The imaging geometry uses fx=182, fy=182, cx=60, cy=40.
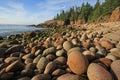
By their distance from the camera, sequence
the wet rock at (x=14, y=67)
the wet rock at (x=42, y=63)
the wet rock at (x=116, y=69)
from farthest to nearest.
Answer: the wet rock at (x=42, y=63) → the wet rock at (x=14, y=67) → the wet rock at (x=116, y=69)

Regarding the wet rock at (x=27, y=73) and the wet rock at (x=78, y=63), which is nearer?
the wet rock at (x=78, y=63)

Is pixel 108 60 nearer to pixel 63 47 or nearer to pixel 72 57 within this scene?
pixel 72 57

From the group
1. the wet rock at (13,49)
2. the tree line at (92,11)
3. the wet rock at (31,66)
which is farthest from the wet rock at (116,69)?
the tree line at (92,11)

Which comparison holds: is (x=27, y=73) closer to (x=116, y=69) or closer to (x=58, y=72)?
(x=58, y=72)

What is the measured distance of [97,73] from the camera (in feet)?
14.7

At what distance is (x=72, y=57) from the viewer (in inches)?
215

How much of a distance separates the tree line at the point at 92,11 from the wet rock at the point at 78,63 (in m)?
49.4

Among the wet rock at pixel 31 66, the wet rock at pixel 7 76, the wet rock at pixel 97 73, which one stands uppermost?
the wet rock at pixel 97 73

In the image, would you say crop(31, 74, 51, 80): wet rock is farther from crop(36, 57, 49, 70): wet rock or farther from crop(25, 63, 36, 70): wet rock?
crop(25, 63, 36, 70): wet rock

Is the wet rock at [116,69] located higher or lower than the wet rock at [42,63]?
higher

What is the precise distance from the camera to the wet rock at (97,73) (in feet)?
14.3

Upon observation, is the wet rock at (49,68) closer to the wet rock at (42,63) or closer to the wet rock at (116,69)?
the wet rock at (42,63)

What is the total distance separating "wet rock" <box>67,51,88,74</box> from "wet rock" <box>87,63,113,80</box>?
0.24 meters

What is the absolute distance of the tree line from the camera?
172 ft
